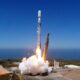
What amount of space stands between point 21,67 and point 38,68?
4.90 metres

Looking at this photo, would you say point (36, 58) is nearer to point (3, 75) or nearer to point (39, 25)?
point (39, 25)

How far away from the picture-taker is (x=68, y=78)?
65.8 metres

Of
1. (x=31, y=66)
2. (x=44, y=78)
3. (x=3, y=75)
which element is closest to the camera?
(x=3, y=75)

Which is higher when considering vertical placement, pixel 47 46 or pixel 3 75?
pixel 47 46

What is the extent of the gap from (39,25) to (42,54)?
27.2 feet

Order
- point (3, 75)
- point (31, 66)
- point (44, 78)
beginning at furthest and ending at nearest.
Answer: point (31, 66), point (44, 78), point (3, 75)

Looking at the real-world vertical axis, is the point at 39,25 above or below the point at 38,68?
above

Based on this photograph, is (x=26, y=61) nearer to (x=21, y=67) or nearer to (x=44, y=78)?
(x=21, y=67)

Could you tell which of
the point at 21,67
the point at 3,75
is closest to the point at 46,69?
the point at 21,67

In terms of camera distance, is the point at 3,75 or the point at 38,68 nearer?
the point at 3,75

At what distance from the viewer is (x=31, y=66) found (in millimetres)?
71188

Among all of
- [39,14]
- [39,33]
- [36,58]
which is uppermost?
[39,14]

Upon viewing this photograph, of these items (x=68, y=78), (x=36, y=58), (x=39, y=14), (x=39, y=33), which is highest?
(x=39, y=14)

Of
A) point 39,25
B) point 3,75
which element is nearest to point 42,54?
point 39,25
